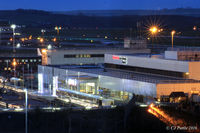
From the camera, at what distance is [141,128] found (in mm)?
15609

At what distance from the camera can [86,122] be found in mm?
16484

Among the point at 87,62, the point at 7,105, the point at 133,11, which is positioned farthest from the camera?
the point at 133,11

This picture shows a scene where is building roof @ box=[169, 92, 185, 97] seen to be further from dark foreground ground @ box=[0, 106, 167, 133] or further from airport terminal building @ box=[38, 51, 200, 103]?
dark foreground ground @ box=[0, 106, 167, 133]

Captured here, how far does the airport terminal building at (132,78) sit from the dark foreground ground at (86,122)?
3309 mm

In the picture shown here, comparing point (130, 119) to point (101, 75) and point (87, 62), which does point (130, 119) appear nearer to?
point (101, 75)

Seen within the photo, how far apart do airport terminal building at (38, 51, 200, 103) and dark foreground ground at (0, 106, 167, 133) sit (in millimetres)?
3309

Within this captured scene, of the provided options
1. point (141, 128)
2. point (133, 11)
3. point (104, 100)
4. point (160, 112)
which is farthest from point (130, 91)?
point (133, 11)

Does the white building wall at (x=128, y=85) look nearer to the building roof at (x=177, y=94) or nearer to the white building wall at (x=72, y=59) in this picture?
the building roof at (x=177, y=94)

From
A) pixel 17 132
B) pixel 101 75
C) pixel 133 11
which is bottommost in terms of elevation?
pixel 17 132

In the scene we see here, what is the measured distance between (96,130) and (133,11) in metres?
160

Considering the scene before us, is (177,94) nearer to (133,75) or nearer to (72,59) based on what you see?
(133,75)

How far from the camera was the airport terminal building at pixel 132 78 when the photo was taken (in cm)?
2089

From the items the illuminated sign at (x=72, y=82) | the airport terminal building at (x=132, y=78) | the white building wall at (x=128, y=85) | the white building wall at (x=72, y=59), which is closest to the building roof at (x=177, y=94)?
the airport terminal building at (x=132, y=78)

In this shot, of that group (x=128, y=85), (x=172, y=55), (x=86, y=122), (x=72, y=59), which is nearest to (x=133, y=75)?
(x=128, y=85)
